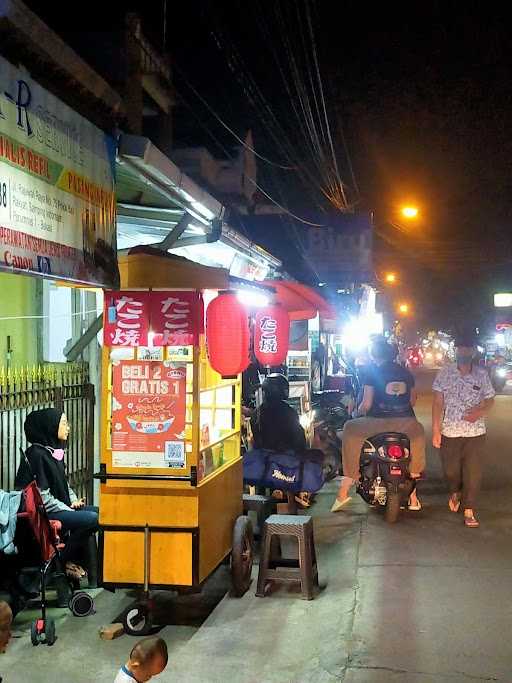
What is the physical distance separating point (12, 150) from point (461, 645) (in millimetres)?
4658

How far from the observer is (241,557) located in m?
6.54

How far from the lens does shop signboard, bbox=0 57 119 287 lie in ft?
16.3

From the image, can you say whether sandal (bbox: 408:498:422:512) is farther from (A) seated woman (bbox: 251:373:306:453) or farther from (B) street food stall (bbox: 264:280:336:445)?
(B) street food stall (bbox: 264:280:336:445)

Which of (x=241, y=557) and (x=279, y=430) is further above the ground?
(x=279, y=430)

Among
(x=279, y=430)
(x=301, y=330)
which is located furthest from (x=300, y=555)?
(x=301, y=330)

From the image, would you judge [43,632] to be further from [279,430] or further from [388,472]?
[388,472]

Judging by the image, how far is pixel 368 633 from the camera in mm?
5543

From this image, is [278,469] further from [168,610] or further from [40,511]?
[40,511]

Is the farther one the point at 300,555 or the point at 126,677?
the point at 300,555

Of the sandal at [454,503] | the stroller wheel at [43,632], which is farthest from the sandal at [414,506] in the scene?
the stroller wheel at [43,632]

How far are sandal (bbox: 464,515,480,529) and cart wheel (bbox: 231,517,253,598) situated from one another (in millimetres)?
Result: 3108

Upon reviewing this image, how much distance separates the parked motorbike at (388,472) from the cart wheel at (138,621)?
4127 millimetres

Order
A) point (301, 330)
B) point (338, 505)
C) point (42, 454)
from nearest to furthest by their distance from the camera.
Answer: point (42, 454), point (338, 505), point (301, 330)

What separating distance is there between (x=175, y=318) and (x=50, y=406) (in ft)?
7.82
